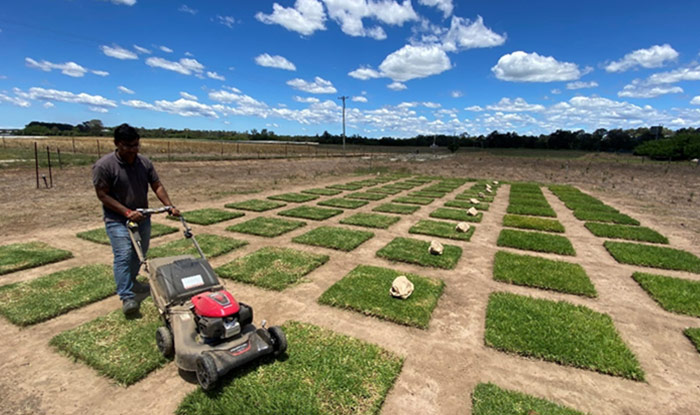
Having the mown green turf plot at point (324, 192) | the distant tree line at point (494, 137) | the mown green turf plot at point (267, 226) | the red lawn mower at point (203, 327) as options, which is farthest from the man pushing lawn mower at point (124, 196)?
the distant tree line at point (494, 137)

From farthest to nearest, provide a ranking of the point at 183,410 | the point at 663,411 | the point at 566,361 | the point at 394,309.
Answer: the point at 394,309, the point at 566,361, the point at 663,411, the point at 183,410

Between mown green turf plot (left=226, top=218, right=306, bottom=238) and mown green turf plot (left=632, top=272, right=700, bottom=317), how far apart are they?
7.54m

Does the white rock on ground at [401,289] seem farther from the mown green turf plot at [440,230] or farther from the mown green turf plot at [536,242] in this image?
the mown green turf plot at [536,242]

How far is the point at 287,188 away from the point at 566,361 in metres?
14.8

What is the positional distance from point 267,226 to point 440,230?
16.0 ft

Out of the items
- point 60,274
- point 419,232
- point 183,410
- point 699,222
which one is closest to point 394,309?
point 183,410

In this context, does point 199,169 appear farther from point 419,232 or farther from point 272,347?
point 272,347

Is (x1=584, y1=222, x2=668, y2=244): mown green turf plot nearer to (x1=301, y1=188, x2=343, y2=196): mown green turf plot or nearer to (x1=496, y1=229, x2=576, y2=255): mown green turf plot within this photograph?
(x1=496, y1=229, x2=576, y2=255): mown green turf plot

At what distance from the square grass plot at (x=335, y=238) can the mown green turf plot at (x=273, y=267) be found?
75cm

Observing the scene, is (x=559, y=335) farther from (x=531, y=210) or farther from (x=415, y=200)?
(x=415, y=200)

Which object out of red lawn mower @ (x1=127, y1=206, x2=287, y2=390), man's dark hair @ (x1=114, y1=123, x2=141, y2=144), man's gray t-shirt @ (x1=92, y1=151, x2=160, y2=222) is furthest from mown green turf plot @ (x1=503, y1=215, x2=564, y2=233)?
man's dark hair @ (x1=114, y1=123, x2=141, y2=144)

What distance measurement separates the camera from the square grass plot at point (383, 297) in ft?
14.3

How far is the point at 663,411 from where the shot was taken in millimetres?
2883

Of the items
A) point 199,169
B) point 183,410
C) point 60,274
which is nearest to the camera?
point 183,410
